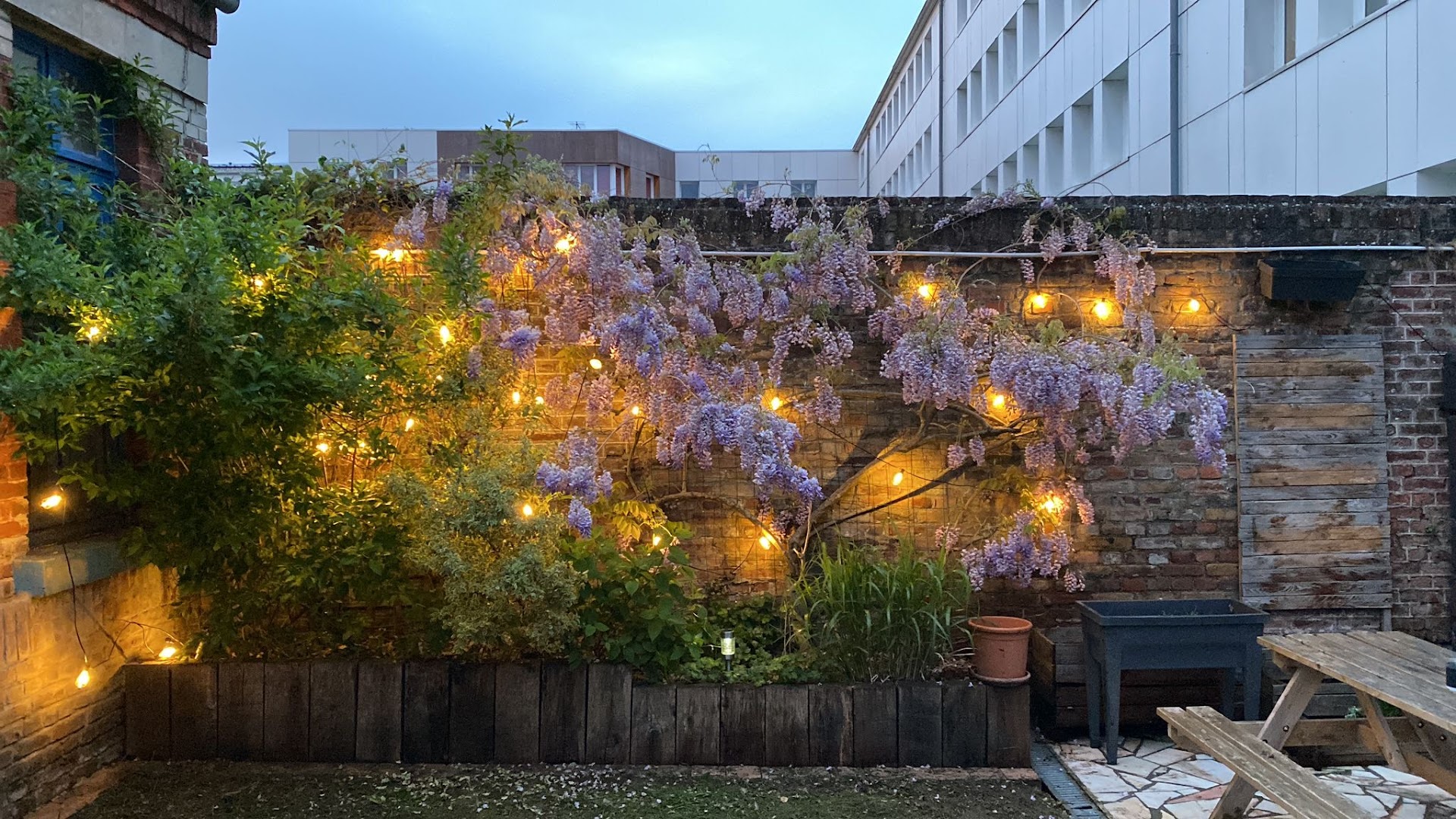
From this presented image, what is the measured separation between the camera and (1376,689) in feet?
10.3

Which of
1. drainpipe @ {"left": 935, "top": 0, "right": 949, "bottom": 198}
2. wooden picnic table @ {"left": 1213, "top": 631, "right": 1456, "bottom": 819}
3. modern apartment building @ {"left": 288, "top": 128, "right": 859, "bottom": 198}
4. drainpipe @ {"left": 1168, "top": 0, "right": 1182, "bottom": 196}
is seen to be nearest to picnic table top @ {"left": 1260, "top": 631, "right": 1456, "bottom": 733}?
wooden picnic table @ {"left": 1213, "top": 631, "right": 1456, "bottom": 819}

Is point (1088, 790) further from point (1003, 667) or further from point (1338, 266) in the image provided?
point (1338, 266)

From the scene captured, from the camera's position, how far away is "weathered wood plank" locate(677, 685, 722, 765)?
415 cm

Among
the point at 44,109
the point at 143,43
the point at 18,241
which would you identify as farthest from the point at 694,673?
Result: the point at 143,43

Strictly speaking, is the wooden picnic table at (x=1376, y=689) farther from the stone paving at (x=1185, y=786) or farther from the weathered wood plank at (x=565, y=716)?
the weathered wood plank at (x=565, y=716)

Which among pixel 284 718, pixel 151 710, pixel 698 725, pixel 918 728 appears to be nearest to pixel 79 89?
pixel 151 710

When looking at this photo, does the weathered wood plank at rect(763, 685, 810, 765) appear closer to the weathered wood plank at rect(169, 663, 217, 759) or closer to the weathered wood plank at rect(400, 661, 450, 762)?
the weathered wood plank at rect(400, 661, 450, 762)

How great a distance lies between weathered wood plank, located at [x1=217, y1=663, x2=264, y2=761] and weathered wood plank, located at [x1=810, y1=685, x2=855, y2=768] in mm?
2336

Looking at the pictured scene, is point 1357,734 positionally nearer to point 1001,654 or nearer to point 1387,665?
point 1387,665

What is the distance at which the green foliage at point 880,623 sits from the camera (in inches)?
167

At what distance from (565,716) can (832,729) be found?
3.71ft

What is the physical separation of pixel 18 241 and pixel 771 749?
338 cm

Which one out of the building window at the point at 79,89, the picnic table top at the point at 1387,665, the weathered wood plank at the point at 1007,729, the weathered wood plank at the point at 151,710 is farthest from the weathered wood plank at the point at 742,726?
the building window at the point at 79,89

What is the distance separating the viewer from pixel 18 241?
10.9 ft
